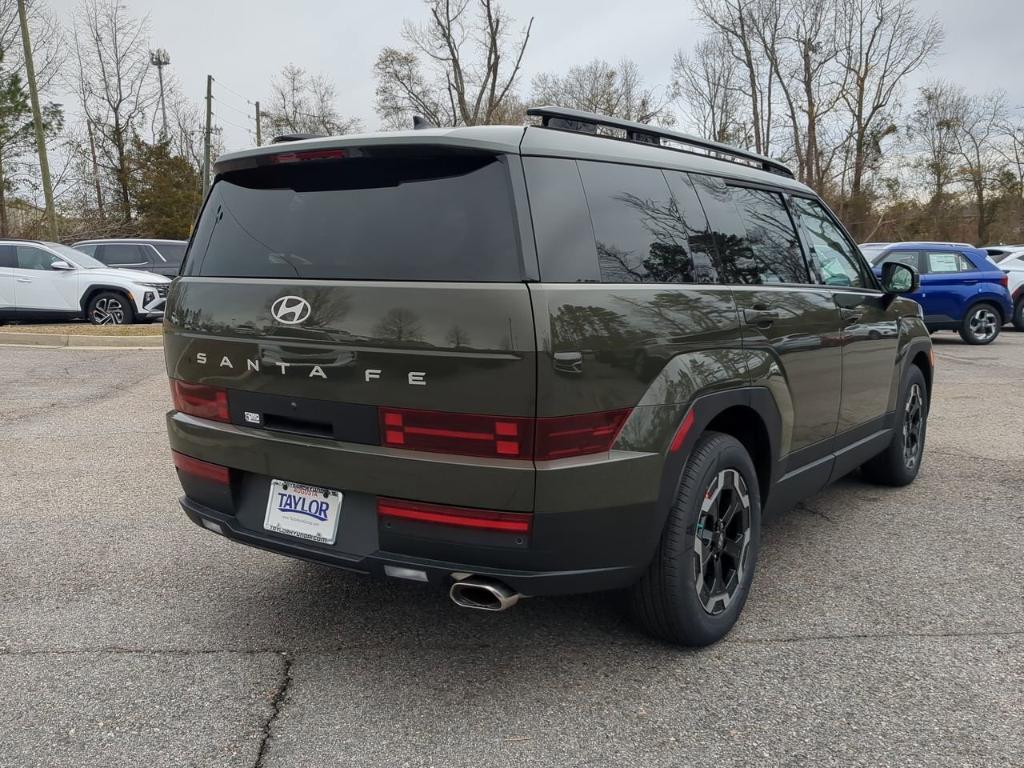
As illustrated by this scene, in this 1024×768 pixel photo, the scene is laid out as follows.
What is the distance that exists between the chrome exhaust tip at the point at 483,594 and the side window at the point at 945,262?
1353 cm

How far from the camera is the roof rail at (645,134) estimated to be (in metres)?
2.77

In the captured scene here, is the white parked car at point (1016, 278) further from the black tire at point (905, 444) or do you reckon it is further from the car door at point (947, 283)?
the black tire at point (905, 444)

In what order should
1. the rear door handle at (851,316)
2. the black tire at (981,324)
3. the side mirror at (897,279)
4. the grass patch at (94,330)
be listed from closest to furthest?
the rear door handle at (851,316)
the side mirror at (897,279)
the grass patch at (94,330)
the black tire at (981,324)

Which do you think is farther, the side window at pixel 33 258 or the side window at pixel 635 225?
the side window at pixel 33 258

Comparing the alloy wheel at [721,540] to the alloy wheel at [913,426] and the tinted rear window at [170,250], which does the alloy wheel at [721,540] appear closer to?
the alloy wheel at [913,426]

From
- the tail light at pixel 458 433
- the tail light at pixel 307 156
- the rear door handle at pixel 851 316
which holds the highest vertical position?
the tail light at pixel 307 156

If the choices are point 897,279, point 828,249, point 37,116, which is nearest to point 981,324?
point 897,279

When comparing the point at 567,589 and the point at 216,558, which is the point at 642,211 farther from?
the point at 216,558

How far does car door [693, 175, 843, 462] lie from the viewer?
3199 mm

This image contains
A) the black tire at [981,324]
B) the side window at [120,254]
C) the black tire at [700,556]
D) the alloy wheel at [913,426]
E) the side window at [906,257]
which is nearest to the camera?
the black tire at [700,556]

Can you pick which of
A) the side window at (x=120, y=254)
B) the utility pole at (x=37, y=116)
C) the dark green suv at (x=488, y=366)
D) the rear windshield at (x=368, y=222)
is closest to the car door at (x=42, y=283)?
the side window at (x=120, y=254)

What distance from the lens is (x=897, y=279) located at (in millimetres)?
4645

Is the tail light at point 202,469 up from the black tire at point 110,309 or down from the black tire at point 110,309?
down

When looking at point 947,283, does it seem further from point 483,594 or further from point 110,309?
point 110,309
